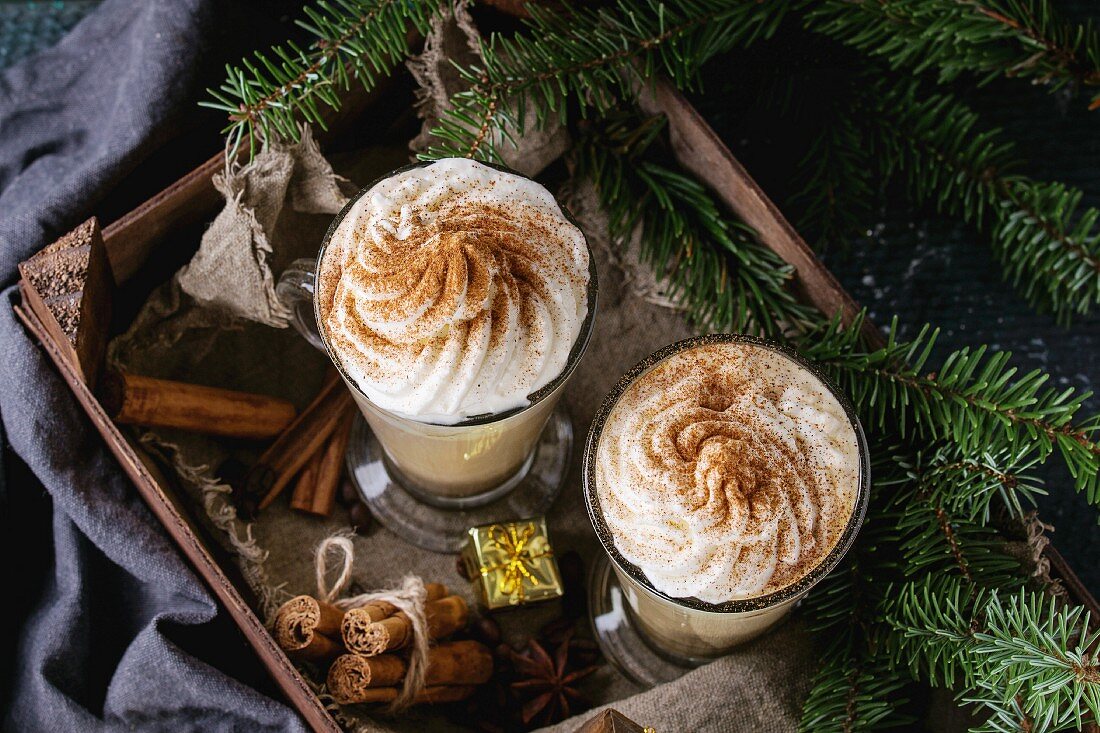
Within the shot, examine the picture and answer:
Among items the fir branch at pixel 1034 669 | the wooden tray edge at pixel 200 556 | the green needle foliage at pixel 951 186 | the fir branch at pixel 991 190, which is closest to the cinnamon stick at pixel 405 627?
the wooden tray edge at pixel 200 556

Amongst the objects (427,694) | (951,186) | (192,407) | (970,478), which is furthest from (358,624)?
(951,186)

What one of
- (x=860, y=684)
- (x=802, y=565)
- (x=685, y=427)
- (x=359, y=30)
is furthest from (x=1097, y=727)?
(x=359, y=30)

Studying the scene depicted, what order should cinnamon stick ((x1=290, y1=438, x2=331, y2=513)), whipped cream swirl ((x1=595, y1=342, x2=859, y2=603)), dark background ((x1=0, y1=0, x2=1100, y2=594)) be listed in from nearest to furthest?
1. whipped cream swirl ((x1=595, y1=342, x2=859, y2=603))
2. cinnamon stick ((x1=290, y1=438, x2=331, y2=513))
3. dark background ((x1=0, y1=0, x2=1100, y2=594))

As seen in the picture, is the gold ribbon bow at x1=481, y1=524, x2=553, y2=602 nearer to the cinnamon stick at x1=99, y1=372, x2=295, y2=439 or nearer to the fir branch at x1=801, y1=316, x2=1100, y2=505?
the cinnamon stick at x1=99, y1=372, x2=295, y2=439

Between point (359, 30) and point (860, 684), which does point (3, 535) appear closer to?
point (359, 30)

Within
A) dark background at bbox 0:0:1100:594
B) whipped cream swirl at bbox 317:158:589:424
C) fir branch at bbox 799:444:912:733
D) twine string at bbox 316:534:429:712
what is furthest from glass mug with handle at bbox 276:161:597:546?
dark background at bbox 0:0:1100:594
